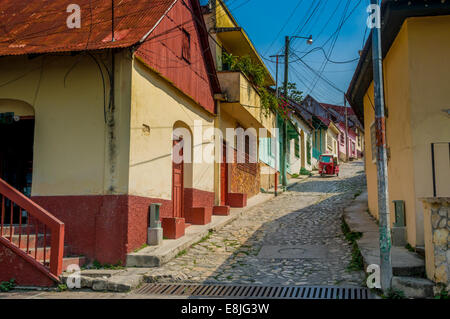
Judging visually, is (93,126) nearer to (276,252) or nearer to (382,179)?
(276,252)

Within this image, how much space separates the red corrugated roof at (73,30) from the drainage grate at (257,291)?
15.1ft

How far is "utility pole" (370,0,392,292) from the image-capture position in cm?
664

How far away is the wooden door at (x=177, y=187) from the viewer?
1216cm

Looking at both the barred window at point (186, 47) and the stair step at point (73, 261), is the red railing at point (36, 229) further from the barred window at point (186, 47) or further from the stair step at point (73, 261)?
the barred window at point (186, 47)

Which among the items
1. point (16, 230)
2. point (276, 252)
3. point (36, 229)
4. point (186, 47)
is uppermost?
point (186, 47)

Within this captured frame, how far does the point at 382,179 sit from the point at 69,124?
245 inches

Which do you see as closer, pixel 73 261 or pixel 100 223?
pixel 73 261

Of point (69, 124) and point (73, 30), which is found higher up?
point (73, 30)

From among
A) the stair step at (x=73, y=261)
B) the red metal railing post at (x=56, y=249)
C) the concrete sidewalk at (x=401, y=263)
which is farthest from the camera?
the stair step at (x=73, y=261)

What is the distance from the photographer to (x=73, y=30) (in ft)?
32.5

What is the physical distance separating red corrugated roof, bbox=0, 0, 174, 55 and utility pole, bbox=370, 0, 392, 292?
4.65m

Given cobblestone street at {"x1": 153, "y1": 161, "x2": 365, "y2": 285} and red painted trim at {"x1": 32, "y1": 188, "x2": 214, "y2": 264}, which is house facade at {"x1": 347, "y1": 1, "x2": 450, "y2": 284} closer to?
cobblestone street at {"x1": 153, "y1": 161, "x2": 365, "y2": 285}

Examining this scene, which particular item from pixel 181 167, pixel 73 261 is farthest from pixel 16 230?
pixel 181 167

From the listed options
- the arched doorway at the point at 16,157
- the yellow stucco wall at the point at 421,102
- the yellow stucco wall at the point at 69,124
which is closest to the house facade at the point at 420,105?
the yellow stucco wall at the point at 421,102
